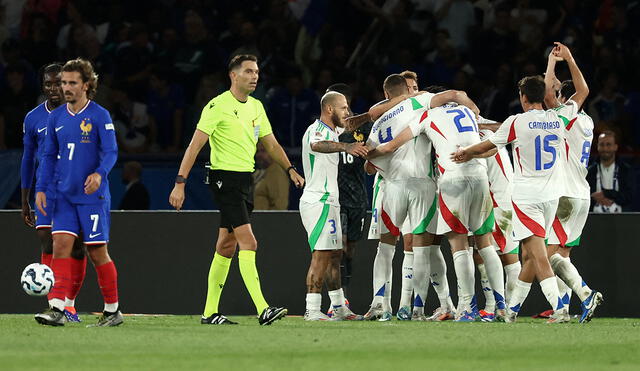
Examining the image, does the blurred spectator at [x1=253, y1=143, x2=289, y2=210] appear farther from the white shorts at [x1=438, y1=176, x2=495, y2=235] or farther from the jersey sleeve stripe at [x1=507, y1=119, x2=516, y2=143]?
the jersey sleeve stripe at [x1=507, y1=119, x2=516, y2=143]

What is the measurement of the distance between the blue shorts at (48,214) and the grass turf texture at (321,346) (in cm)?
94

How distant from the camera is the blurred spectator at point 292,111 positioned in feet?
57.3

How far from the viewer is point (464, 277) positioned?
1182 cm

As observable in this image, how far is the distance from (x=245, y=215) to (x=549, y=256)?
3.04 metres

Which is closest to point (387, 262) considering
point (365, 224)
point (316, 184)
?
point (316, 184)

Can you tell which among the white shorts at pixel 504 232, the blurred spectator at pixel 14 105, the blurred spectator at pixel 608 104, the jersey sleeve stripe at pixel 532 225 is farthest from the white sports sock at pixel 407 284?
the blurred spectator at pixel 14 105

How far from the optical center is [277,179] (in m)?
15.7

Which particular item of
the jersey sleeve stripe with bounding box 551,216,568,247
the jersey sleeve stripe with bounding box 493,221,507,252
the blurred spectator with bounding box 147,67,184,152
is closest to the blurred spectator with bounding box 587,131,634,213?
the jersey sleeve stripe with bounding box 493,221,507,252

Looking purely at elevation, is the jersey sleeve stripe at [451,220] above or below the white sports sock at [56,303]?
above

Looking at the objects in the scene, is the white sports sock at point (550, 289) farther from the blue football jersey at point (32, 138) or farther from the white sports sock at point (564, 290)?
the blue football jersey at point (32, 138)

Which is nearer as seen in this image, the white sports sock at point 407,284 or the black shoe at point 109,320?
the black shoe at point 109,320

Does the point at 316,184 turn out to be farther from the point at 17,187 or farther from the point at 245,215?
the point at 17,187

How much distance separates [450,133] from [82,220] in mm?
3573

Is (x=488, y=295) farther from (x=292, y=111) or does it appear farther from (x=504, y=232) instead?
(x=292, y=111)
